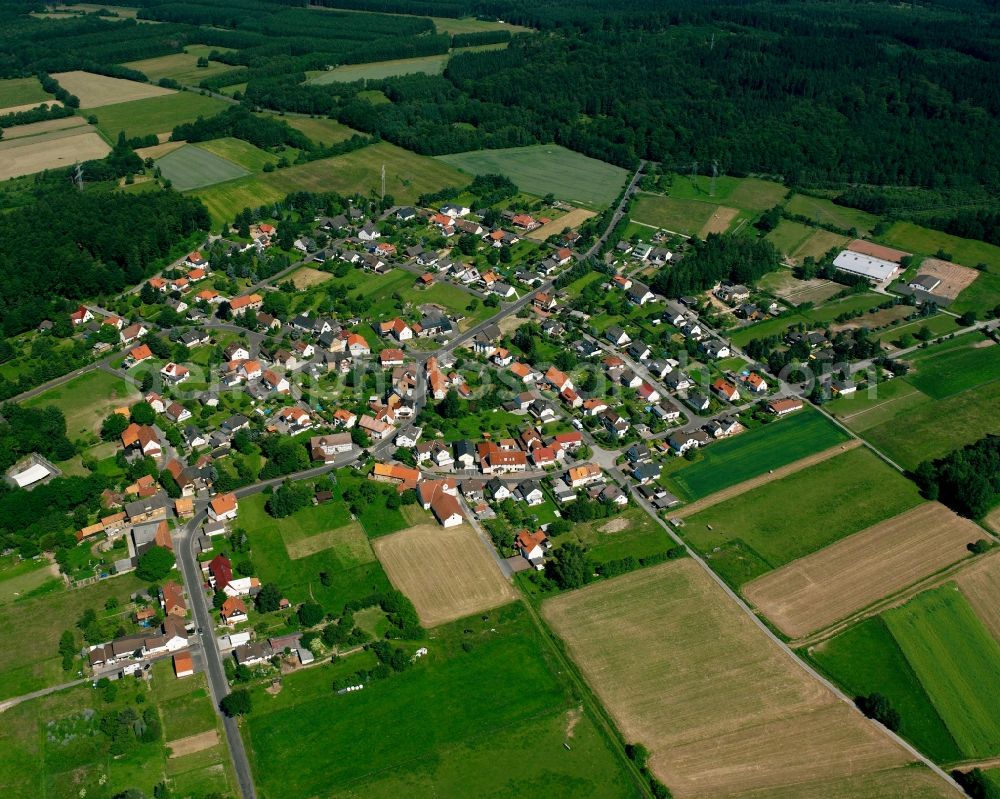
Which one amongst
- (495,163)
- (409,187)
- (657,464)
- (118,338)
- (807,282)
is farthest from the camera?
(495,163)

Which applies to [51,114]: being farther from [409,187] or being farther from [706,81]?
[706,81]

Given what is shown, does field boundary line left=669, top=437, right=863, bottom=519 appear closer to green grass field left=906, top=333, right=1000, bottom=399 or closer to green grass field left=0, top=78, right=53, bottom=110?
green grass field left=906, top=333, right=1000, bottom=399

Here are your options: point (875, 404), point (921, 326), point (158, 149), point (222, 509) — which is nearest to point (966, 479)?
point (875, 404)

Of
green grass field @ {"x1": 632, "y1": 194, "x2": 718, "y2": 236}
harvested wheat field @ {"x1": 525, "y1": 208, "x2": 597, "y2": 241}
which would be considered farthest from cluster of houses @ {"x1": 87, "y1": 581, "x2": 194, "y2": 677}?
green grass field @ {"x1": 632, "y1": 194, "x2": 718, "y2": 236}

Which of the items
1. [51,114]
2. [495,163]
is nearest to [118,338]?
[495,163]

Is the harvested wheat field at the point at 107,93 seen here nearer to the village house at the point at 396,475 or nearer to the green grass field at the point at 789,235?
the green grass field at the point at 789,235

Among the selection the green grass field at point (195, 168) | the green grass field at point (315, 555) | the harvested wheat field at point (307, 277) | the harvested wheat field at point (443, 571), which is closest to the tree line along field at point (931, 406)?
the harvested wheat field at point (443, 571)

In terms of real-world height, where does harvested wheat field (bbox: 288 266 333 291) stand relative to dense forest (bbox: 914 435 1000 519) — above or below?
above
